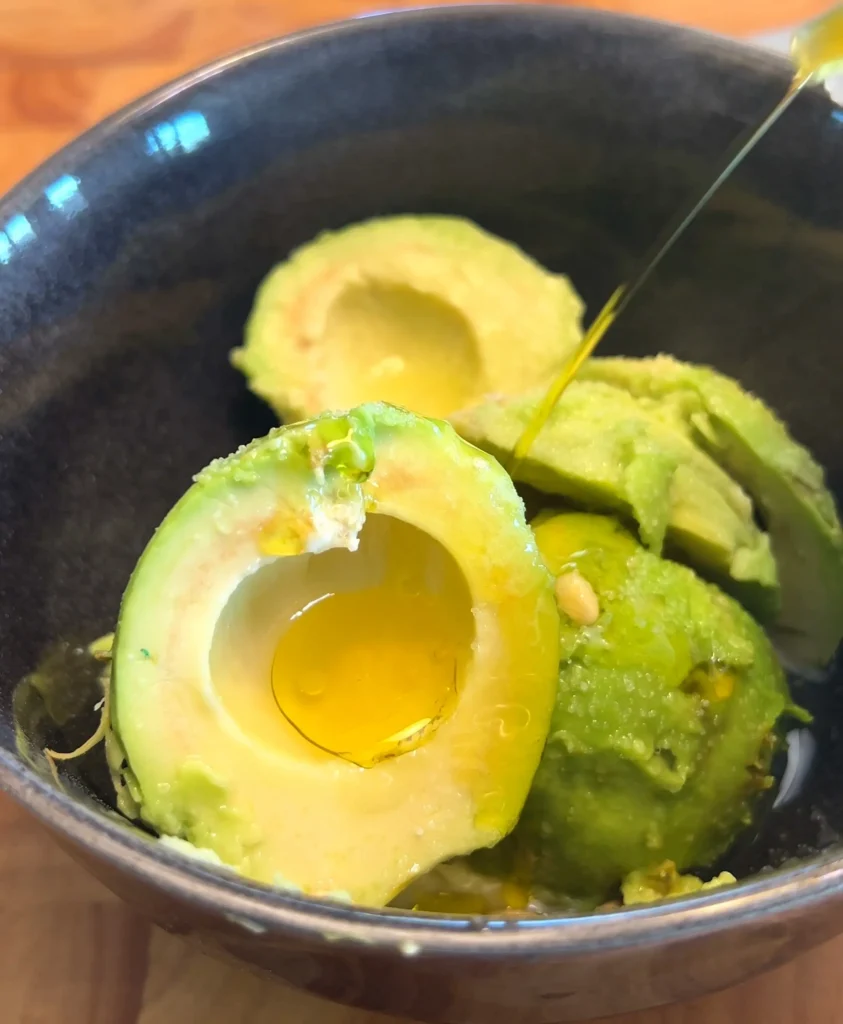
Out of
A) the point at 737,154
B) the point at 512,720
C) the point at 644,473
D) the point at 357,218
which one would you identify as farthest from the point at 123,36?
the point at 512,720

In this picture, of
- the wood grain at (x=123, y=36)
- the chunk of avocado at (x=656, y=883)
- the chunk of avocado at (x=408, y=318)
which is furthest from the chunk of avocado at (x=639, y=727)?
the wood grain at (x=123, y=36)

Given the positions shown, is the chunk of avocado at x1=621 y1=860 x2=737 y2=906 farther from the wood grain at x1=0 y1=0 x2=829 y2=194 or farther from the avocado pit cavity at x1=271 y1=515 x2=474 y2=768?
the wood grain at x1=0 y1=0 x2=829 y2=194

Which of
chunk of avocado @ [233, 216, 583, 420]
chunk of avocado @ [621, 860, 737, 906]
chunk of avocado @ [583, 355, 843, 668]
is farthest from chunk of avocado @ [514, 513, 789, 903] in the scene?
chunk of avocado @ [233, 216, 583, 420]

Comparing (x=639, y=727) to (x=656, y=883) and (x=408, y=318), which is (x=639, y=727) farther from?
Answer: (x=408, y=318)

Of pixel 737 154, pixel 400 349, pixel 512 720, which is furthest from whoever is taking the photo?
pixel 400 349

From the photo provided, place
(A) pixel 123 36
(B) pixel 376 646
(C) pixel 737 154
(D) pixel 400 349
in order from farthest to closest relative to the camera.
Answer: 1. (A) pixel 123 36
2. (D) pixel 400 349
3. (C) pixel 737 154
4. (B) pixel 376 646

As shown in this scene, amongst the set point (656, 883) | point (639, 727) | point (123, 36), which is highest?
point (123, 36)
